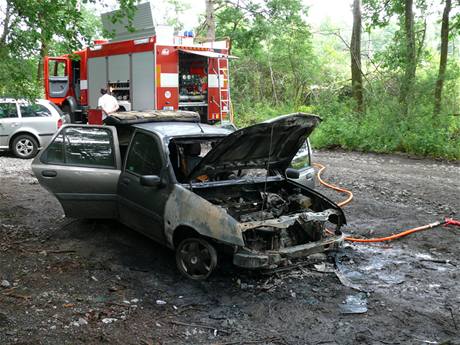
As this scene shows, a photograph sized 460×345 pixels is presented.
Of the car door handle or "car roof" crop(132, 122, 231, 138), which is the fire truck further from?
the car door handle

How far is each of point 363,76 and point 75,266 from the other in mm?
13492

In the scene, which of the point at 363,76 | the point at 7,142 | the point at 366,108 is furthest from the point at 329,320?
the point at 363,76

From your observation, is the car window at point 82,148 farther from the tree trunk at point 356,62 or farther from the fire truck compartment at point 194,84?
the tree trunk at point 356,62

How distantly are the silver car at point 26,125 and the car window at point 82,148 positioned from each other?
7328 millimetres

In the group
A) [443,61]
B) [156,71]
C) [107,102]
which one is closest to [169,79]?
[156,71]

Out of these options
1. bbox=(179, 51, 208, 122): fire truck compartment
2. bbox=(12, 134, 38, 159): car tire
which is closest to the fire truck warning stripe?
Answer: bbox=(179, 51, 208, 122): fire truck compartment

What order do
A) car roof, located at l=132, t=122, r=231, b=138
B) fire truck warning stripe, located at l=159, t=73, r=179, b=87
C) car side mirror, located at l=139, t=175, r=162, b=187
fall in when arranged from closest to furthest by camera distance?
car side mirror, located at l=139, t=175, r=162, b=187
car roof, located at l=132, t=122, r=231, b=138
fire truck warning stripe, located at l=159, t=73, r=179, b=87

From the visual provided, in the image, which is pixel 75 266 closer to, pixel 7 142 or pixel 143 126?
pixel 143 126

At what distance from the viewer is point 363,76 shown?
16797mm

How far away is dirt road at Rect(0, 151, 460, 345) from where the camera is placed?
4.12 meters

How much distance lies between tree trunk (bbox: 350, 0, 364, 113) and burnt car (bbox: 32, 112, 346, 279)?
433 inches

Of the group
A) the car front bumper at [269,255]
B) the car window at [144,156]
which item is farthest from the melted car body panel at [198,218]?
the car window at [144,156]

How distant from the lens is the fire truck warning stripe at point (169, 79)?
14.4 meters

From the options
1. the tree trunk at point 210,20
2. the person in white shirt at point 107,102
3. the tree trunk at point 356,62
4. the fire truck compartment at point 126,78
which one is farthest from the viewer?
the tree trunk at point 210,20
